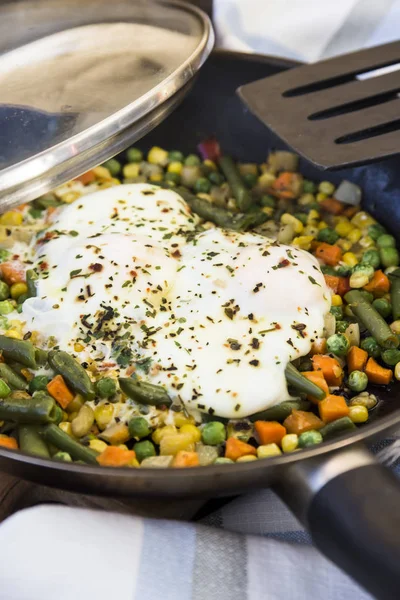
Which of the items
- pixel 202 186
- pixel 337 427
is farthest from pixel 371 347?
pixel 202 186

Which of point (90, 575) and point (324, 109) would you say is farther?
point (324, 109)

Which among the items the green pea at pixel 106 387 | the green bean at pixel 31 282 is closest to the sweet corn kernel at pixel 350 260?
the green pea at pixel 106 387

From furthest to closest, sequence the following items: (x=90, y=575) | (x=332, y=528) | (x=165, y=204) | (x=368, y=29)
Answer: (x=368, y=29), (x=165, y=204), (x=90, y=575), (x=332, y=528)

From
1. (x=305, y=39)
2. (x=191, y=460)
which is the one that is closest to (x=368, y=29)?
(x=305, y=39)

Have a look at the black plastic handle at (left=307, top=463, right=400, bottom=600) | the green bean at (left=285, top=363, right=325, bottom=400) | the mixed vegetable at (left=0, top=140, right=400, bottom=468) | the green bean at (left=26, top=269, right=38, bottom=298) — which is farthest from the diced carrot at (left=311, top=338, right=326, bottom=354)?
the green bean at (left=26, top=269, right=38, bottom=298)

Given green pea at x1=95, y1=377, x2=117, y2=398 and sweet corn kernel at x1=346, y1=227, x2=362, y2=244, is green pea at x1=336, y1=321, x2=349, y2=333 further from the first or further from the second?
green pea at x1=95, y1=377, x2=117, y2=398

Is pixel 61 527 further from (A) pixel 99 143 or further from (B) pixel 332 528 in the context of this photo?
(A) pixel 99 143

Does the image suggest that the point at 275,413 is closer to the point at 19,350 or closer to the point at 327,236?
the point at 19,350
